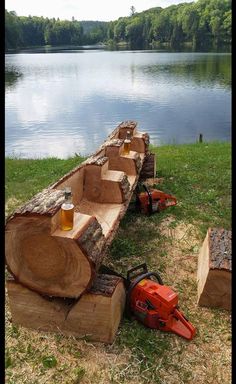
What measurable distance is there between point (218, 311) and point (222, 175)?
5.56 m

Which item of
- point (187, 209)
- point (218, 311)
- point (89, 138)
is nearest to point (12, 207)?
point (187, 209)

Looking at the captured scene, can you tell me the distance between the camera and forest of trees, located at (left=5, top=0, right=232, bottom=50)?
78938 mm

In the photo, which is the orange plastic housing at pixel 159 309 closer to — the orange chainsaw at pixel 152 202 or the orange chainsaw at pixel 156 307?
the orange chainsaw at pixel 156 307

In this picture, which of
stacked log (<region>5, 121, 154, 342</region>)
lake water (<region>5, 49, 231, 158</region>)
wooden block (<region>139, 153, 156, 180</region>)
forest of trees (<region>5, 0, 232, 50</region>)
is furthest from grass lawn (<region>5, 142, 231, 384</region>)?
forest of trees (<region>5, 0, 232, 50</region>)

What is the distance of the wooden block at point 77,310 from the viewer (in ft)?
12.9

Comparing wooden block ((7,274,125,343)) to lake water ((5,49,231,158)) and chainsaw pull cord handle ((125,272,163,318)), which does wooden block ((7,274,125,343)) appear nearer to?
chainsaw pull cord handle ((125,272,163,318))

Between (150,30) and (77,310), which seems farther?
(150,30)

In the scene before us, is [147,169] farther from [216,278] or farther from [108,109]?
[108,109]

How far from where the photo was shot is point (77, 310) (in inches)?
159

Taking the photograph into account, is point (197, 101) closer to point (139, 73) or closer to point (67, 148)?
point (67, 148)

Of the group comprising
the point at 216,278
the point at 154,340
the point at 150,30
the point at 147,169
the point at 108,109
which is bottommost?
the point at 154,340

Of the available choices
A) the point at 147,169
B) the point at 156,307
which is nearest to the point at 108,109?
the point at 147,169

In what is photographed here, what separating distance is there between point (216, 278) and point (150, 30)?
337ft

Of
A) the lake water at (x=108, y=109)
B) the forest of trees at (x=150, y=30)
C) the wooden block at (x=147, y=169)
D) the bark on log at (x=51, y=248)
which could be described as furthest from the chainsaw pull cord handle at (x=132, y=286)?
the forest of trees at (x=150, y=30)
